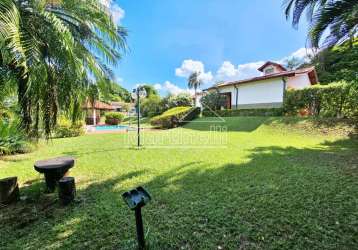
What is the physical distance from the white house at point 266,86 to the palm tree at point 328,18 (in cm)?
1401

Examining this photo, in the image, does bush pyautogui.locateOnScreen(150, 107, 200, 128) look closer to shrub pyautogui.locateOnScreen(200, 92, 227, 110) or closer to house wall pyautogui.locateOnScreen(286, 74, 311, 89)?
shrub pyautogui.locateOnScreen(200, 92, 227, 110)

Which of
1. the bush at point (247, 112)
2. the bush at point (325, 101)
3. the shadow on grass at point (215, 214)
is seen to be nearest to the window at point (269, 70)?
the bush at point (247, 112)

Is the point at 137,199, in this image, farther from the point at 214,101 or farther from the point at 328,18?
the point at 214,101

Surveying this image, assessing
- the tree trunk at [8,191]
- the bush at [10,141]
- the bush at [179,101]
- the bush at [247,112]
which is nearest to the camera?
the tree trunk at [8,191]

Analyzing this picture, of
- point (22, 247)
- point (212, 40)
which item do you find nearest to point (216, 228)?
point (22, 247)

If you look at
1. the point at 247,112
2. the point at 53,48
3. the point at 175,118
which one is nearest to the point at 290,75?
the point at 247,112

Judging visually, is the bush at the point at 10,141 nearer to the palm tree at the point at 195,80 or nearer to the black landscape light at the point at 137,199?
the black landscape light at the point at 137,199

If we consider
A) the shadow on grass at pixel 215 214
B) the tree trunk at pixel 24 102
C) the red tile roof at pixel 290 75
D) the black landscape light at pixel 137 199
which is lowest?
the shadow on grass at pixel 215 214

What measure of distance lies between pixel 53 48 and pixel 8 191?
3.42m

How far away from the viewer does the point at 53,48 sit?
3850 millimetres

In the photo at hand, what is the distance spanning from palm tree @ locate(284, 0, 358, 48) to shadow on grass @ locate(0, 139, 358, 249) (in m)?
3.46

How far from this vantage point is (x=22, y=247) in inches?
126

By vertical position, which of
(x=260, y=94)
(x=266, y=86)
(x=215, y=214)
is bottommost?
(x=215, y=214)

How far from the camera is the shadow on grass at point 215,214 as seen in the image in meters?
3.09
